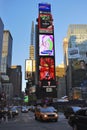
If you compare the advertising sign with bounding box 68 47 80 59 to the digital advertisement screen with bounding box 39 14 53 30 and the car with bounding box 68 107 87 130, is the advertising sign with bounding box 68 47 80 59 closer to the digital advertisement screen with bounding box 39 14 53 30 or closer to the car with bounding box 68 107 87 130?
the digital advertisement screen with bounding box 39 14 53 30

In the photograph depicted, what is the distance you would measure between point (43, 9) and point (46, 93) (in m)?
44.2

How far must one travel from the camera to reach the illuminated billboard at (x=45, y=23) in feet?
477

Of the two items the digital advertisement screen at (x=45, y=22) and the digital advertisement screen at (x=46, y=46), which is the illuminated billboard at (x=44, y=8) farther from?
the digital advertisement screen at (x=46, y=46)

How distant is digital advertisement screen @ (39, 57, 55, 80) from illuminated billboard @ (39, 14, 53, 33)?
1534cm

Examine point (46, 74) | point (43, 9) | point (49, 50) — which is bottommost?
point (46, 74)

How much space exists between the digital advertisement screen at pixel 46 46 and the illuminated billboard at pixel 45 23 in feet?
15.6

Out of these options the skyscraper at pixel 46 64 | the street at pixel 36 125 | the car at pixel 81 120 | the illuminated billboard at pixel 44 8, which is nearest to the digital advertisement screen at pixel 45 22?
the skyscraper at pixel 46 64

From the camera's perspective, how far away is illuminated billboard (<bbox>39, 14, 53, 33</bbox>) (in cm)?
14538

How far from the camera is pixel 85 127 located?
15.5 metres

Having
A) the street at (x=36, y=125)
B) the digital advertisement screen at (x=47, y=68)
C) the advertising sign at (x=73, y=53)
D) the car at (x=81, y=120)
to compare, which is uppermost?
the advertising sign at (x=73, y=53)

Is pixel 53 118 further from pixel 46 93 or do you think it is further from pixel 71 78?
Result: pixel 71 78

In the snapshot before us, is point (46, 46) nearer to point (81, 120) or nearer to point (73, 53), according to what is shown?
point (73, 53)

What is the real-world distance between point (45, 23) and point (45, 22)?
0.65 meters

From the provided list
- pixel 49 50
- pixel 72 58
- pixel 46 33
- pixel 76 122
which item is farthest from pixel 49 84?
pixel 76 122
